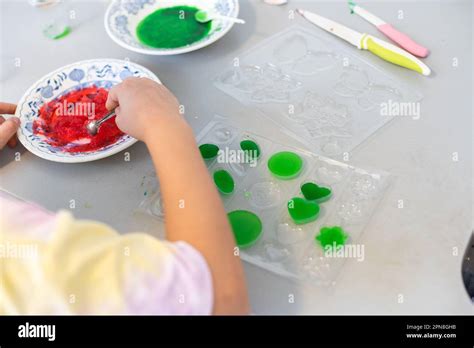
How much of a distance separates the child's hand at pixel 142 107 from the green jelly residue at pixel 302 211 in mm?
190

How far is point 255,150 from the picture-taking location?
2.49ft

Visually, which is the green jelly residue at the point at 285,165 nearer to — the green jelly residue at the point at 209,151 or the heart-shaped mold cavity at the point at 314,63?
the green jelly residue at the point at 209,151

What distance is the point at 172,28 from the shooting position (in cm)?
96

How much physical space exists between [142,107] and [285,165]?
0.22 m

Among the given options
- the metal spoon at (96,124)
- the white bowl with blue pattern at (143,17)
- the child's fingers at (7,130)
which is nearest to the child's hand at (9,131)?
the child's fingers at (7,130)

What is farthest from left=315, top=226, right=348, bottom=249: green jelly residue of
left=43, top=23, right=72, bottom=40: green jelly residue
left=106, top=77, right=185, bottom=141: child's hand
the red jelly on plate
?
left=43, top=23, right=72, bottom=40: green jelly residue

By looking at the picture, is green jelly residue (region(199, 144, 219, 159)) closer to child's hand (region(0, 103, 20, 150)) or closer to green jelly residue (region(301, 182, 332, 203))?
green jelly residue (region(301, 182, 332, 203))

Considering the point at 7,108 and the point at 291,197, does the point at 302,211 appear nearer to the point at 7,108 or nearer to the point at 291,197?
the point at 291,197

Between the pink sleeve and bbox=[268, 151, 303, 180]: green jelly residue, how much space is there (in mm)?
230

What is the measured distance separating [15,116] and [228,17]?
15.9 inches

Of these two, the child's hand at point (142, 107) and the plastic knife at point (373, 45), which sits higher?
the plastic knife at point (373, 45)

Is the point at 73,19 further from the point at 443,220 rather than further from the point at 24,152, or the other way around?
the point at 443,220

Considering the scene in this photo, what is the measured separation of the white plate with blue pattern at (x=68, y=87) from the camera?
0.76 meters

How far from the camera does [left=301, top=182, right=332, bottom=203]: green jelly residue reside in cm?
69
